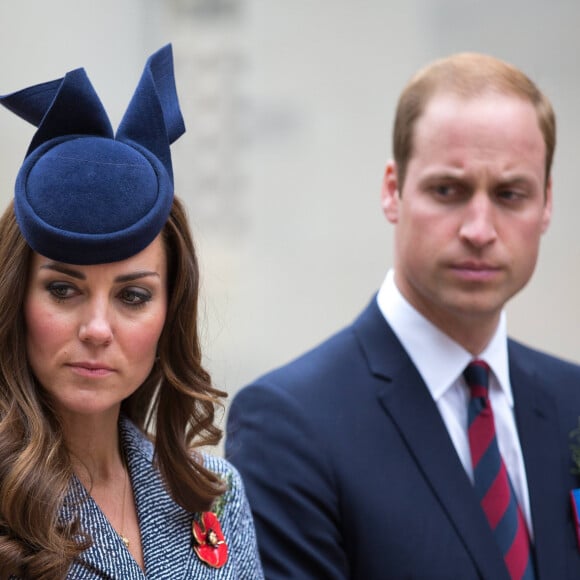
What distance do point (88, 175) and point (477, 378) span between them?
1391 millimetres

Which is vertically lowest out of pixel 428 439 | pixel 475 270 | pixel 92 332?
pixel 428 439

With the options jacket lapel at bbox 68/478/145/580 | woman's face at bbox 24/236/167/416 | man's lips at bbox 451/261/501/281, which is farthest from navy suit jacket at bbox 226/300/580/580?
woman's face at bbox 24/236/167/416

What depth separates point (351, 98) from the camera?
31.4 ft

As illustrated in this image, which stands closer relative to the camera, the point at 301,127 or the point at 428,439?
the point at 428,439

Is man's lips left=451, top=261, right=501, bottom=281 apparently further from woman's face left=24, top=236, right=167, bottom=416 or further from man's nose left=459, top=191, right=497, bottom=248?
woman's face left=24, top=236, right=167, bottom=416

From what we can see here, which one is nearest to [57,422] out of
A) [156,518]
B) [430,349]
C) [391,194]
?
[156,518]

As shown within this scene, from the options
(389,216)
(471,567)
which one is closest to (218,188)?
(389,216)

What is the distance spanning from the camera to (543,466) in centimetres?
375

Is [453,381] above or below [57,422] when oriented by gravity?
below

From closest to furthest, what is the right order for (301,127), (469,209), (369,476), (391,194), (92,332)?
(92,332) → (369,476) → (469,209) → (391,194) → (301,127)

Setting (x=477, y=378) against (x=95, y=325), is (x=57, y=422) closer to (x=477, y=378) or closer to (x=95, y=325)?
(x=95, y=325)

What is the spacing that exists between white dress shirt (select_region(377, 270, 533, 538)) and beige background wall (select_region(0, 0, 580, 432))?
5482mm

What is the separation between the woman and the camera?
275 centimetres

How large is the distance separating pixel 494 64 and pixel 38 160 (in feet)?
5.08
